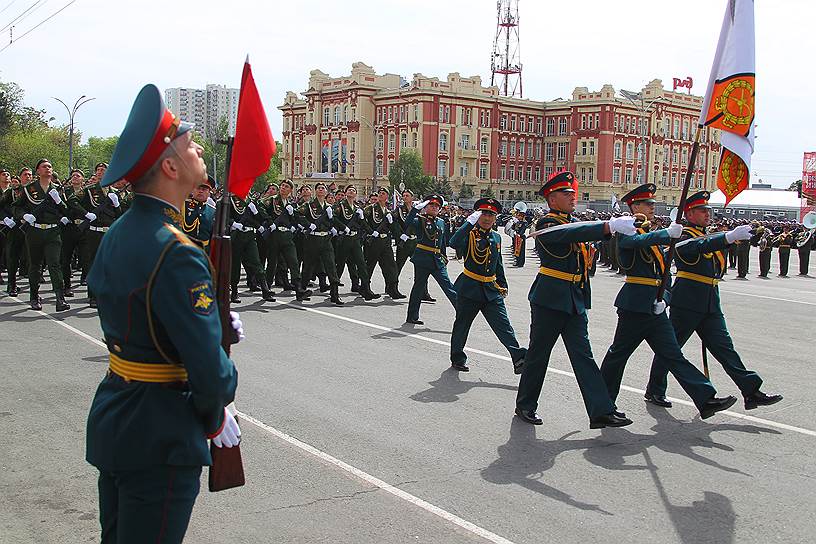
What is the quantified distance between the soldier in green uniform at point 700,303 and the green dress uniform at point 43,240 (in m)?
8.79

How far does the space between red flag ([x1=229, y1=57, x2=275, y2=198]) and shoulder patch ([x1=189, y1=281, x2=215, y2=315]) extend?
1.65 feet

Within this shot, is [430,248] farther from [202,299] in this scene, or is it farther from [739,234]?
[202,299]

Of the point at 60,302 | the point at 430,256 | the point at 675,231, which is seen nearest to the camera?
the point at 675,231

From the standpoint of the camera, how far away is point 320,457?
20.0 feet

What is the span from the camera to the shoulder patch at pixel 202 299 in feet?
9.27

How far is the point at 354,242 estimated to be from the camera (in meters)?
16.1

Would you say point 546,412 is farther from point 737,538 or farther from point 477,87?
point 477,87

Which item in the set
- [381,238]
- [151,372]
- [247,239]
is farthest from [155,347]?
[381,238]

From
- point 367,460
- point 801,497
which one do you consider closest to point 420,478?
point 367,460

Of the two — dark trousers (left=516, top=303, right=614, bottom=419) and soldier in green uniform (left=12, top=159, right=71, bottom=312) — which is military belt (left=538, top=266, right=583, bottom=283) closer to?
dark trousers (left=516, top=303, right=614, bottom=419)

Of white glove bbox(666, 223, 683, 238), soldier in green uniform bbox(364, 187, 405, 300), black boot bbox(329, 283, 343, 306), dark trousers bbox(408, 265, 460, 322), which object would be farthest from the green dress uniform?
white glove bbox(666, 223, 683, 238)

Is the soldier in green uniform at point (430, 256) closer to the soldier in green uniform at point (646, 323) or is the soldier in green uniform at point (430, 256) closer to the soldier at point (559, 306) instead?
the soldier in green uniform at point (646, 323)

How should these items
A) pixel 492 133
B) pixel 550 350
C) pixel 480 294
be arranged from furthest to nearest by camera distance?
pixel 492 133 < pixel 480 294 < pixel 550 350

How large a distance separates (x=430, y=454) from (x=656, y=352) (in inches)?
97.7
